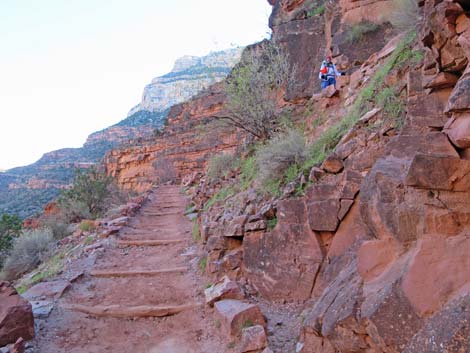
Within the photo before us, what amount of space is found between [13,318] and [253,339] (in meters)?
2.77

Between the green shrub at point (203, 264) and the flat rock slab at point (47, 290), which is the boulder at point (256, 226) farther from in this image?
the flat rock slab at point (47, 290)

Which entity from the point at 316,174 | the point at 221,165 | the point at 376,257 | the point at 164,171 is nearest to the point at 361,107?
the point at 316,174

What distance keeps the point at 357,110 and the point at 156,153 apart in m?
27.6

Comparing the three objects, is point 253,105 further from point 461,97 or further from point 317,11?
point 317,11

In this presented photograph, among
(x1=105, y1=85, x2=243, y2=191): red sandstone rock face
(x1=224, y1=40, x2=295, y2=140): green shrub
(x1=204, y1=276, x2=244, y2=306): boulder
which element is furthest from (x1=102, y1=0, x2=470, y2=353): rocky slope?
(x1=105, y1=85, x2=243, y2=191): red sandstone rock face

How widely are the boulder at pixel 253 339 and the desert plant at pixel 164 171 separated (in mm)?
24267

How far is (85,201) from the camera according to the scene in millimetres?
16453

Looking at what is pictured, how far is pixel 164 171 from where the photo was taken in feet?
94.8

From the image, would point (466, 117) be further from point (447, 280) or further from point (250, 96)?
point (250, 96)

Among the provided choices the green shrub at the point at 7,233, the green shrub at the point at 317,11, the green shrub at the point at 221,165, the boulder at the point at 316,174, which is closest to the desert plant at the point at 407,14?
the boulder at the point at 316,174

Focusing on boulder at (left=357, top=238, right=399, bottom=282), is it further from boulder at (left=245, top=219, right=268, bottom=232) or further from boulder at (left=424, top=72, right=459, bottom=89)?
boulder at (left=245, top=219, right=268, bottom=232)

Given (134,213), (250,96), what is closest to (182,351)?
(250,96)

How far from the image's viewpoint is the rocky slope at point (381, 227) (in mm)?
2180

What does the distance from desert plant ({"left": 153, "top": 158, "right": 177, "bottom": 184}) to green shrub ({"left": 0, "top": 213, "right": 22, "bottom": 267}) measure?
14084 millimetres
